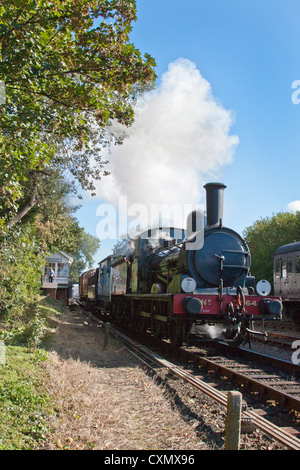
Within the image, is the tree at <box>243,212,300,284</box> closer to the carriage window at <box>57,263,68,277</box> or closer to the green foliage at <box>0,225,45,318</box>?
the carriage window at <box>57,263,68,277</box>

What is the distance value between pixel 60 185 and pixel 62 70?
1194cm

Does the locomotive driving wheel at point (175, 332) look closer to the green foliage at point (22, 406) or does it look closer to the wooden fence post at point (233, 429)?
the green foliage at point (22, 406)

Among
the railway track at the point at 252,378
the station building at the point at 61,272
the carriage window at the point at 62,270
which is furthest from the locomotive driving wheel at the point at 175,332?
the carriage window at the point at 62,270

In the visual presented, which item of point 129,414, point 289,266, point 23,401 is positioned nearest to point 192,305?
point 129,414

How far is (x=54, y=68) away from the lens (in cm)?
612

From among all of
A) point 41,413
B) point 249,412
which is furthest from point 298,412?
point 41,413

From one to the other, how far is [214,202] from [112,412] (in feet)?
17.9

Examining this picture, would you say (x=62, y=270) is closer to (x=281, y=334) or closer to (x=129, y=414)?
(x=281, y=334)

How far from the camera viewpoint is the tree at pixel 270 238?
31591 mm

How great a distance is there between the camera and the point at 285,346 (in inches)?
416

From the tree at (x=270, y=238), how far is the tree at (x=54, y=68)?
85.4ft

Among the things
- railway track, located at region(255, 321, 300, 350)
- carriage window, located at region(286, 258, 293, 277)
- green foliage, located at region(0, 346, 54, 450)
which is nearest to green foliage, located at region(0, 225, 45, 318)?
green foliage, located at region(0, 346, 54, 450)

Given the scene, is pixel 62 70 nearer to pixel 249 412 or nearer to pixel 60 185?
pixel 249 412

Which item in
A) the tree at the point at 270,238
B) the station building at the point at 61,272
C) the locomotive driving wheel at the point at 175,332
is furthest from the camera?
the station building at the point at 61,272
